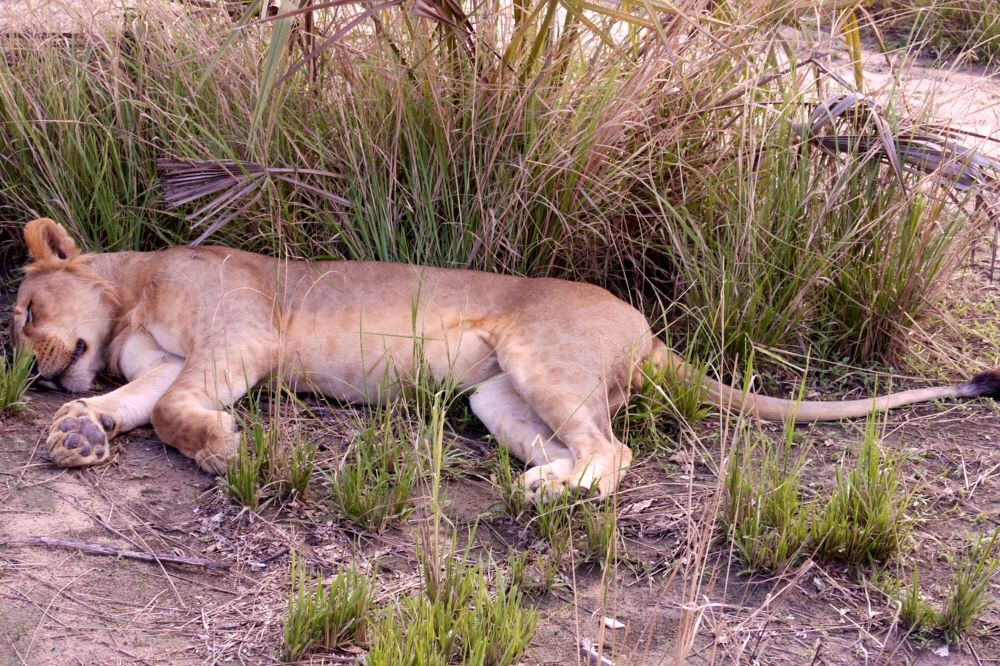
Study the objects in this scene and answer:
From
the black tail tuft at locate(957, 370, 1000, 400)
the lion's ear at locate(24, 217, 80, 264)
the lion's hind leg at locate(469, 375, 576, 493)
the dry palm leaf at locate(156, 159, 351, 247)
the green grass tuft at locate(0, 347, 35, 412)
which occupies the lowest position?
the lion's hind leg at locate(469, 375, 576, 493)

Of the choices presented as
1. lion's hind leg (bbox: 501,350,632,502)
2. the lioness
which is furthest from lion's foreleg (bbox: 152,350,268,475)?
lion's hind leg (bbox: 501,350,632,502)

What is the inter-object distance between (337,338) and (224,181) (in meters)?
0.87

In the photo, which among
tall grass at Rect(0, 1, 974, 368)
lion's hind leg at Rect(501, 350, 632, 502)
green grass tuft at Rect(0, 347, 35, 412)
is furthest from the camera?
tall grass at Rect(0, 1, 974, 368)

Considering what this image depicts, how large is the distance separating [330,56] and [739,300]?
2.00 meters

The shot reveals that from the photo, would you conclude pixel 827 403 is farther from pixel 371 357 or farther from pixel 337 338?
pixel 337 338

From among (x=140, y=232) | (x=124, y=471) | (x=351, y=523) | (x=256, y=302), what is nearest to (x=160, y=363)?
(x=256, y=302)

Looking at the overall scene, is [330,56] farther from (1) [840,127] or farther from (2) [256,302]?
(1) [840,127]

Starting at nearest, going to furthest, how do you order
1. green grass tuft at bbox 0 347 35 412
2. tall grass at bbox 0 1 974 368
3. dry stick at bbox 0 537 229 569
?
1. dry stick at bbox 0 537 229 569
2. green grass tuft at bbox 0 347 35 412
3. tall grass at bbox 0 1 974 368

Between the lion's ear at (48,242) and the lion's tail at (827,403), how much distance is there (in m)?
2.24

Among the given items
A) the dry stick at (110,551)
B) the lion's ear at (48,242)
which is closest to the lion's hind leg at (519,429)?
the dry stick at (110,551)

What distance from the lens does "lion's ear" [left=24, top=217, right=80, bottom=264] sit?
349cm

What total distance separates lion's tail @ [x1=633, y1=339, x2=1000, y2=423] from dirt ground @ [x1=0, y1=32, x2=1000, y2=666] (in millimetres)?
94

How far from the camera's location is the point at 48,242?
355 cm

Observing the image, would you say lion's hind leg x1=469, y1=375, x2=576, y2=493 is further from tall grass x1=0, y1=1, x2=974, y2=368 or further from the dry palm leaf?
the dry palm leaf
